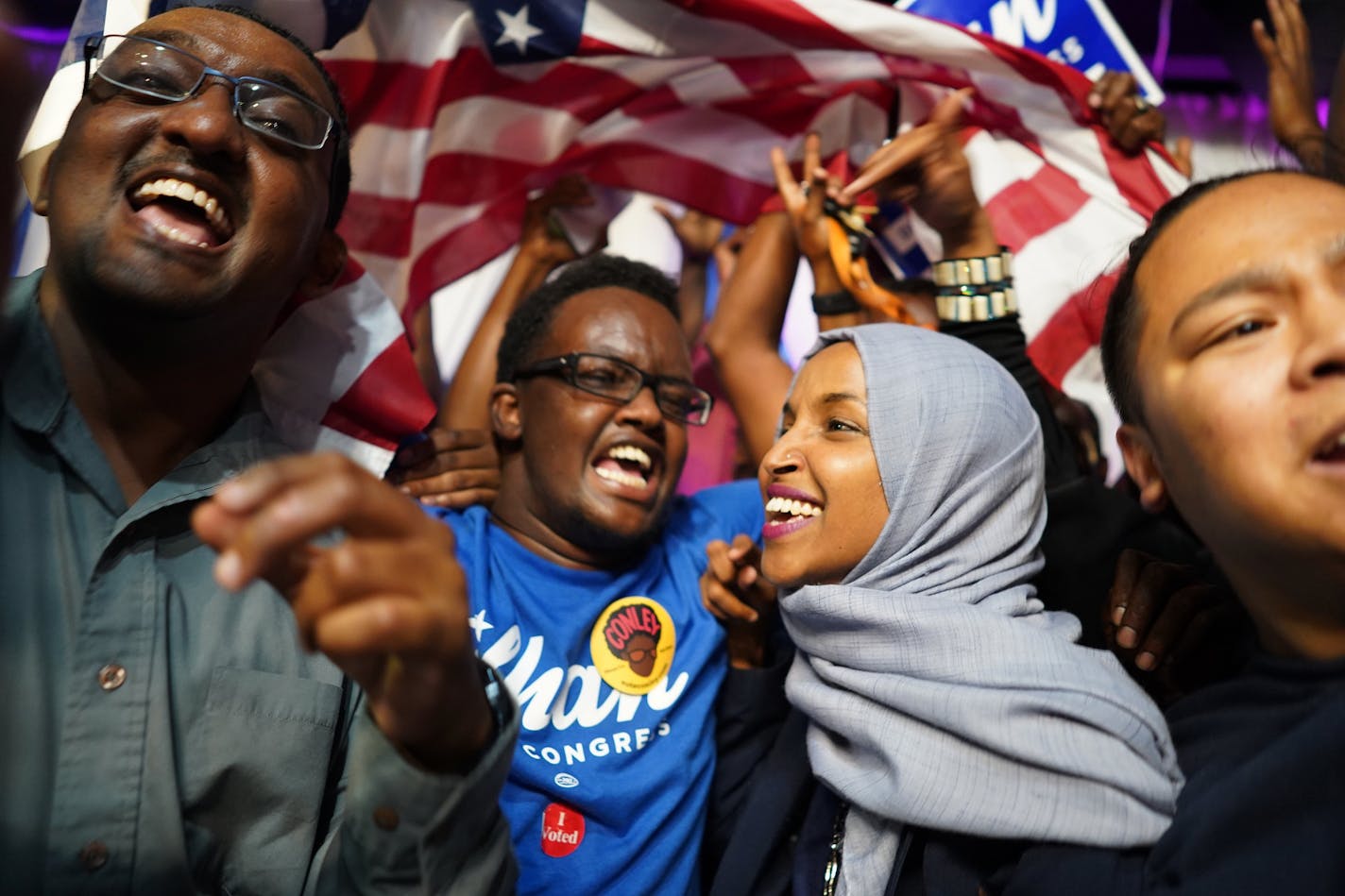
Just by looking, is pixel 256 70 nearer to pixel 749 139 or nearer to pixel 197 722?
pixel 197 722

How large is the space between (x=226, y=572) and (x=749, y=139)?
2.58 metres

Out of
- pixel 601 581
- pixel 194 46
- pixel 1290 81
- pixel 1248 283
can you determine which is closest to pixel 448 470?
pixel 601 581

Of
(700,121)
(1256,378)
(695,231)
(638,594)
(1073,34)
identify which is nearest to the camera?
(1256,378)

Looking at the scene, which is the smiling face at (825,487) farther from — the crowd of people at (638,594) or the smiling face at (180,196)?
the smiling face at (180,196)

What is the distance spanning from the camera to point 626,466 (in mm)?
2529

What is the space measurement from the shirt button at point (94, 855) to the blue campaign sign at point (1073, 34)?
3.22 m

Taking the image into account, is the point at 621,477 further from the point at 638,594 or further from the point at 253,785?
the point at 253,785

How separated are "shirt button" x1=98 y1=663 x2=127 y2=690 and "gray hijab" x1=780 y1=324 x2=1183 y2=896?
115cm

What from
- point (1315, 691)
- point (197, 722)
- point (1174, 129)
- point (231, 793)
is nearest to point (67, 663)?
point (197, 722)

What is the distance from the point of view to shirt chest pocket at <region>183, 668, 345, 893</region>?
153 cm

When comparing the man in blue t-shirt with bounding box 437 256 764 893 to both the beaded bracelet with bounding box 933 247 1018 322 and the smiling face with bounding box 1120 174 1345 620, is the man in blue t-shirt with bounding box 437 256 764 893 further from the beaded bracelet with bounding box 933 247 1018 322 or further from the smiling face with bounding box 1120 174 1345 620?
the smiling face with bounding box 1120 174 1345 620

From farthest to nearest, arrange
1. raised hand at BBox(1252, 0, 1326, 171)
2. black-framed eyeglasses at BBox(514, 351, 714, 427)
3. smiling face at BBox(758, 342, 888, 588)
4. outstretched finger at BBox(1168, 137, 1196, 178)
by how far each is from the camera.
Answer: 1. outstretched finger at BBox(1168, 137, 1196, 178)
2. raised hand at BBox(1252, 0, 1326, 171)
3. black-framed eyeglasses at BBox(514, 351, 714, 427)
4. smiling face at BBox(758, 342, 888, 588)

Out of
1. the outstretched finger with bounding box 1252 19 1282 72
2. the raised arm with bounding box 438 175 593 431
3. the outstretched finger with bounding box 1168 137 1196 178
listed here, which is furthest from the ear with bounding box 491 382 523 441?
the outstretched finger with bounding box 1252 19 1282 72

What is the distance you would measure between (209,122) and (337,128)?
300 mm
